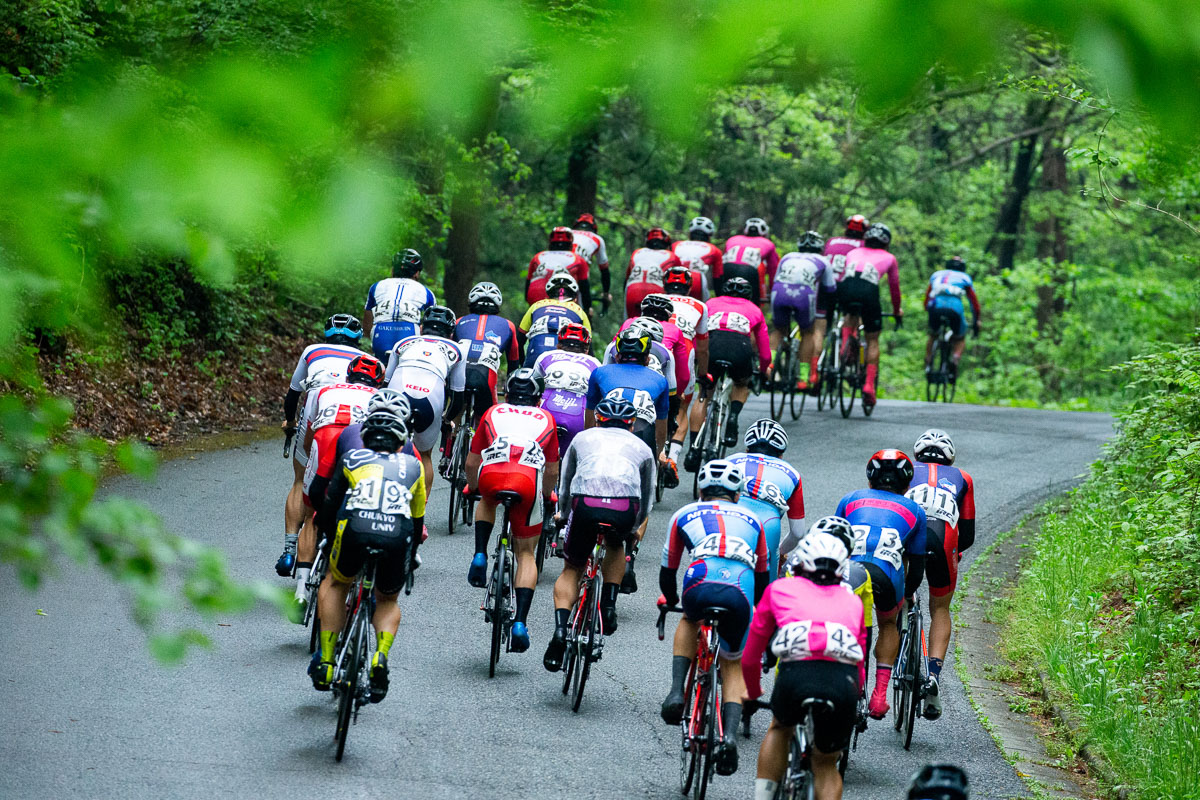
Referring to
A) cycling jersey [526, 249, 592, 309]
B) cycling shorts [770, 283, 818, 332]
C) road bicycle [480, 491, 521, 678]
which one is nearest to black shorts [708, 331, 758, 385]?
cycling jersey [526, 249, 592, 309]

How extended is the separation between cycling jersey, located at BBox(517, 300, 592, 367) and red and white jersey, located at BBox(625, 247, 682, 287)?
3.17 meters

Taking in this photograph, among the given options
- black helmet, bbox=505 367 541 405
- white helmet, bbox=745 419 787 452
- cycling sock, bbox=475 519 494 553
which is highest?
black helmet, bbox=505 367 541 405

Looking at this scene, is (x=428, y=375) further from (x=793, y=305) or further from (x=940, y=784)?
(x=940, y=784)

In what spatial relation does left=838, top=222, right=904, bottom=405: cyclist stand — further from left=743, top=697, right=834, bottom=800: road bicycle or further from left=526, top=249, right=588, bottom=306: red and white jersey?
left=743, top=697, right=834, bottom=800: road bicycle

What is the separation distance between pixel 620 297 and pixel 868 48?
84.1 ft

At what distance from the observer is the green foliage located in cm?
847

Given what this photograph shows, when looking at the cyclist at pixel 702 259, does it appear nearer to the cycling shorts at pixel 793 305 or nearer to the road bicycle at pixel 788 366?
the cycling shorts at pixel 793 305

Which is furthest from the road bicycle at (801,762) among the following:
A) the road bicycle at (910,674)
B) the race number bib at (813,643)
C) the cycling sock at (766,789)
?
the road bicycle at (910,674)

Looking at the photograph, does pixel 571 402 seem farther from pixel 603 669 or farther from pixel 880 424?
pixel 880 424

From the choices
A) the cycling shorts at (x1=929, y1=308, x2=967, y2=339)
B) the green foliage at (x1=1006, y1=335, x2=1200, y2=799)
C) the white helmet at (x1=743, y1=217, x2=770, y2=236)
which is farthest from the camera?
the cycling shorts at (x1=929, y1=308, x2=967, y2=339)

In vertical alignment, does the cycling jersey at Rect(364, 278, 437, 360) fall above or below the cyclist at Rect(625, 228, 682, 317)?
below

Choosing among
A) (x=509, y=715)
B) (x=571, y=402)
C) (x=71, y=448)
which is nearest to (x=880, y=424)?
(x=571, y=402)

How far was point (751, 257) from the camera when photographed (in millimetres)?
17375

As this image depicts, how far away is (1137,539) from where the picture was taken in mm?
12008
